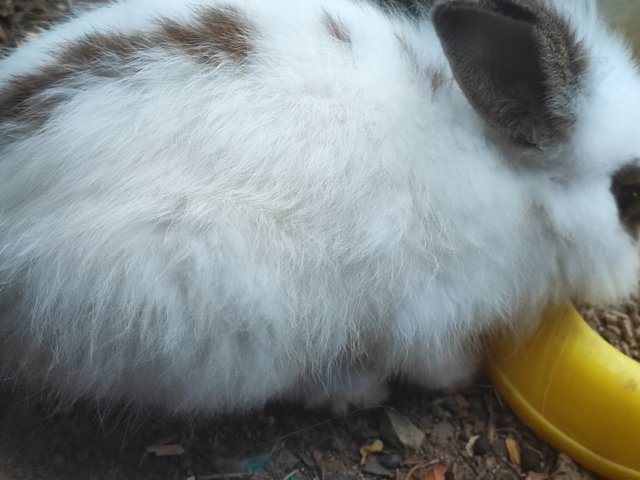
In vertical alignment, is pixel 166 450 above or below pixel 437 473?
above

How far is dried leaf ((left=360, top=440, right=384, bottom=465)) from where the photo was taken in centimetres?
221

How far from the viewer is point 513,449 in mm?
2262

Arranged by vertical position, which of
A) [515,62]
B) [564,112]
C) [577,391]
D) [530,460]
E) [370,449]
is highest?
[515,62]

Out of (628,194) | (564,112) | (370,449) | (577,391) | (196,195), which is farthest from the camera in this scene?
(370,449)

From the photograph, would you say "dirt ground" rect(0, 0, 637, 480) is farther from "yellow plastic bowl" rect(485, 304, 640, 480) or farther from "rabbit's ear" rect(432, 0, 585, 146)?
"rabbit's ear" rect(432, 0, 585, 146)

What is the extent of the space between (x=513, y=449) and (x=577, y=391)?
0.28 meters

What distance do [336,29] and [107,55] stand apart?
0.52m

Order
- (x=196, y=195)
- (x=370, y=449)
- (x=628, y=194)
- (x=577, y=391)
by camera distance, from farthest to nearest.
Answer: (x=370, y=449), (x=577, y=391), (x=628, y=194), (x=196, y=195)

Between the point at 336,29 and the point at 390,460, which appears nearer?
the point at 336,29

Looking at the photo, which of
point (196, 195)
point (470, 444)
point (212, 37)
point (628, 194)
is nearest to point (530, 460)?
point (470, 444)

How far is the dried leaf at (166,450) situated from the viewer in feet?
6.90

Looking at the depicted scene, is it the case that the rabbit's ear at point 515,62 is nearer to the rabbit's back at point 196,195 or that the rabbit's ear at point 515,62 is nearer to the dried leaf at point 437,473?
the rabbit's back at point 196,195

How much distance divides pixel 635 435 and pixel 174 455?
1192 millimetres

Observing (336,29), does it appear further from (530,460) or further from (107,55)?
(530,460)
